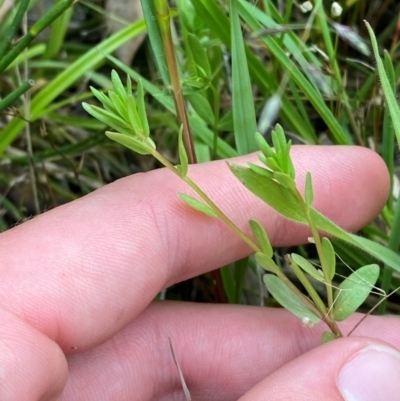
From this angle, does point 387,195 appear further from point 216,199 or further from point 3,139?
point 3,139

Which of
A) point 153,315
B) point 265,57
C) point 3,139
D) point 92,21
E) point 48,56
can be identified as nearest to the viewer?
point 153,315

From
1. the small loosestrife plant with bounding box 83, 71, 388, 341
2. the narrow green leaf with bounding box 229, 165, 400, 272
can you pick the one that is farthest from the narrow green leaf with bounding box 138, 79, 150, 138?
the narrow green leaf with bounding box 229, 165, 400, 272

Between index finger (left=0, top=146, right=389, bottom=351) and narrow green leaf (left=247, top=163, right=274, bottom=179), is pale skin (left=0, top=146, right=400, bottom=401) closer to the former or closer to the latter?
index finger (left=0, top=146, right=389, bottom=351)

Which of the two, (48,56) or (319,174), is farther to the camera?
(48,56)

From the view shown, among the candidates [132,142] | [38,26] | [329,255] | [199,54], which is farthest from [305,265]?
[38,26]

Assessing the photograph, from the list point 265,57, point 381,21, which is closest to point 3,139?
point 265,57

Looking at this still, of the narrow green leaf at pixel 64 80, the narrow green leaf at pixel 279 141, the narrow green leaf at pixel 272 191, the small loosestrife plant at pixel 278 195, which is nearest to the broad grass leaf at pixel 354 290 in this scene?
the small loosestrife plant at pixel 278 195

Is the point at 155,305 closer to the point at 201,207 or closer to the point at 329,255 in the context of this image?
the point at 201,207

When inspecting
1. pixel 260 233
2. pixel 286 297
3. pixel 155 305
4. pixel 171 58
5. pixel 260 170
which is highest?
pixel 171 58
